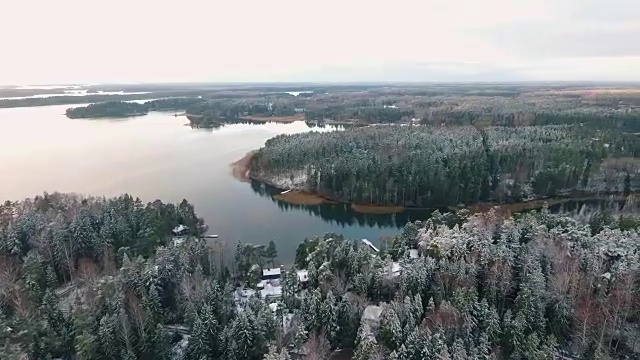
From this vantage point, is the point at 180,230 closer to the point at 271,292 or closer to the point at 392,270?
the point at 271,292

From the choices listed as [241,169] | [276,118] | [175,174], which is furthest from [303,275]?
[276,118]

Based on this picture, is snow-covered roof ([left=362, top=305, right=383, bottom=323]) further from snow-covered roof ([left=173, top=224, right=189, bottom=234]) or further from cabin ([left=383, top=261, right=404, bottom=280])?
snow-covered roof ([left=173, top=224, right=189, bottom=234])

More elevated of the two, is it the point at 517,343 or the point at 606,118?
the point at 606,118

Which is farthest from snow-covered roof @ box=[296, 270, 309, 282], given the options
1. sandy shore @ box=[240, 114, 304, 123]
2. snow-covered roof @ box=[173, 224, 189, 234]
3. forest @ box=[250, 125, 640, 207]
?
sandy shore @ box=[240, 114, 304, 123]

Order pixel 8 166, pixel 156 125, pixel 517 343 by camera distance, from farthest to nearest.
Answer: pixel 156 125 < pixel 8 166 < pixel 517 343

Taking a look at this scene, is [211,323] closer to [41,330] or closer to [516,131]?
[41,330]

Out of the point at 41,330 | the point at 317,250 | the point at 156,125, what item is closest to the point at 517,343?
the point at 317,250
